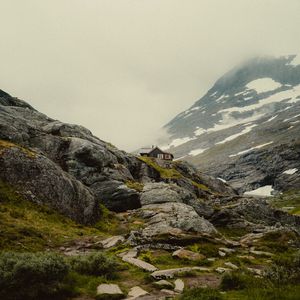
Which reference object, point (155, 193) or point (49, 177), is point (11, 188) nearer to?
point (49, 177)

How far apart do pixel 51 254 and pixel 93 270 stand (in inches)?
105

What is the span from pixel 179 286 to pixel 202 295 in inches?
118

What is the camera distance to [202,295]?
44.0 feet

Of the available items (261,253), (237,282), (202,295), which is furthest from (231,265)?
(202,295)

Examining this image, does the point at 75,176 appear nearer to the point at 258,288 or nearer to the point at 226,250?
the point at 226,250

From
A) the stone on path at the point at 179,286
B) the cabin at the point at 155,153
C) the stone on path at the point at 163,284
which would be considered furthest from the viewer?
the cabin at the point at 155,153

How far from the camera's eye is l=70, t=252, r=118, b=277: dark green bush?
17.8 metres


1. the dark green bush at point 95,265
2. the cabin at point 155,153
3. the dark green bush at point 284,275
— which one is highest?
the cabin at point 155,153

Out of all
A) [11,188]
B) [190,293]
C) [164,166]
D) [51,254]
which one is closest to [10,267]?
[51,254]

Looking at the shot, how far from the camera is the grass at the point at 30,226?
22.7 metres

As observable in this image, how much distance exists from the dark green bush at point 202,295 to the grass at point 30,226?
37.9 feet

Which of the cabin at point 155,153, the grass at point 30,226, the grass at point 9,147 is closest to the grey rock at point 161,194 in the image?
the grass at point 30,226

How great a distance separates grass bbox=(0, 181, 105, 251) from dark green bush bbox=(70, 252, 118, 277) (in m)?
5.09

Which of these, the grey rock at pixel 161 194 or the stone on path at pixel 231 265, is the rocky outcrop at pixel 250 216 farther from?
the stone on path at pixel 231 265
